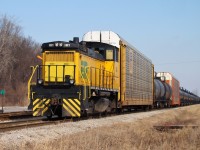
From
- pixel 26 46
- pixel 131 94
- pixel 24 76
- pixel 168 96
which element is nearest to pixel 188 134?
pixel 131 94

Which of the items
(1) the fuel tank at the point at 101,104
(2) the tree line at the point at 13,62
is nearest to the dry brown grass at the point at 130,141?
(1) the fuel tank at the point at 101,104

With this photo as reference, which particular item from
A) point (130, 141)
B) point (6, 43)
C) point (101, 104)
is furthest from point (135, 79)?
point (6, 43)

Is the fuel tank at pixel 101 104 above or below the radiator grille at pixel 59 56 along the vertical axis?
below

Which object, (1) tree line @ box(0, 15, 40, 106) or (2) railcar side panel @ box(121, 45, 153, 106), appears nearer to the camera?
(2) railcar side panel @ box(121, 45, 153, 106)

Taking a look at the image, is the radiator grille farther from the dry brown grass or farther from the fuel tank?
the dry brown grass

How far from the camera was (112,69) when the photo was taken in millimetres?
19859

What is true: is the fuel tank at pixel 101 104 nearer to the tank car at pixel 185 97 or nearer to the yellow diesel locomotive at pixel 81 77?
the yellow diesel locomotive at pixel 81 77

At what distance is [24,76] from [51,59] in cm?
5894

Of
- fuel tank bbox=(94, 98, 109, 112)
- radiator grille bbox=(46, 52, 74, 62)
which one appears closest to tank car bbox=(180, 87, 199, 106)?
fuel tank bbox=(94, 98, 109, 112)

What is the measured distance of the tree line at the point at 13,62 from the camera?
188 ft

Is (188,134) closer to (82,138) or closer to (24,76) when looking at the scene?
(82,138)

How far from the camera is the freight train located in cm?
1560

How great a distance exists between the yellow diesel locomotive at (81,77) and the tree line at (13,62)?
94.3ft

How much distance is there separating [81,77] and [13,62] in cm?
5590
